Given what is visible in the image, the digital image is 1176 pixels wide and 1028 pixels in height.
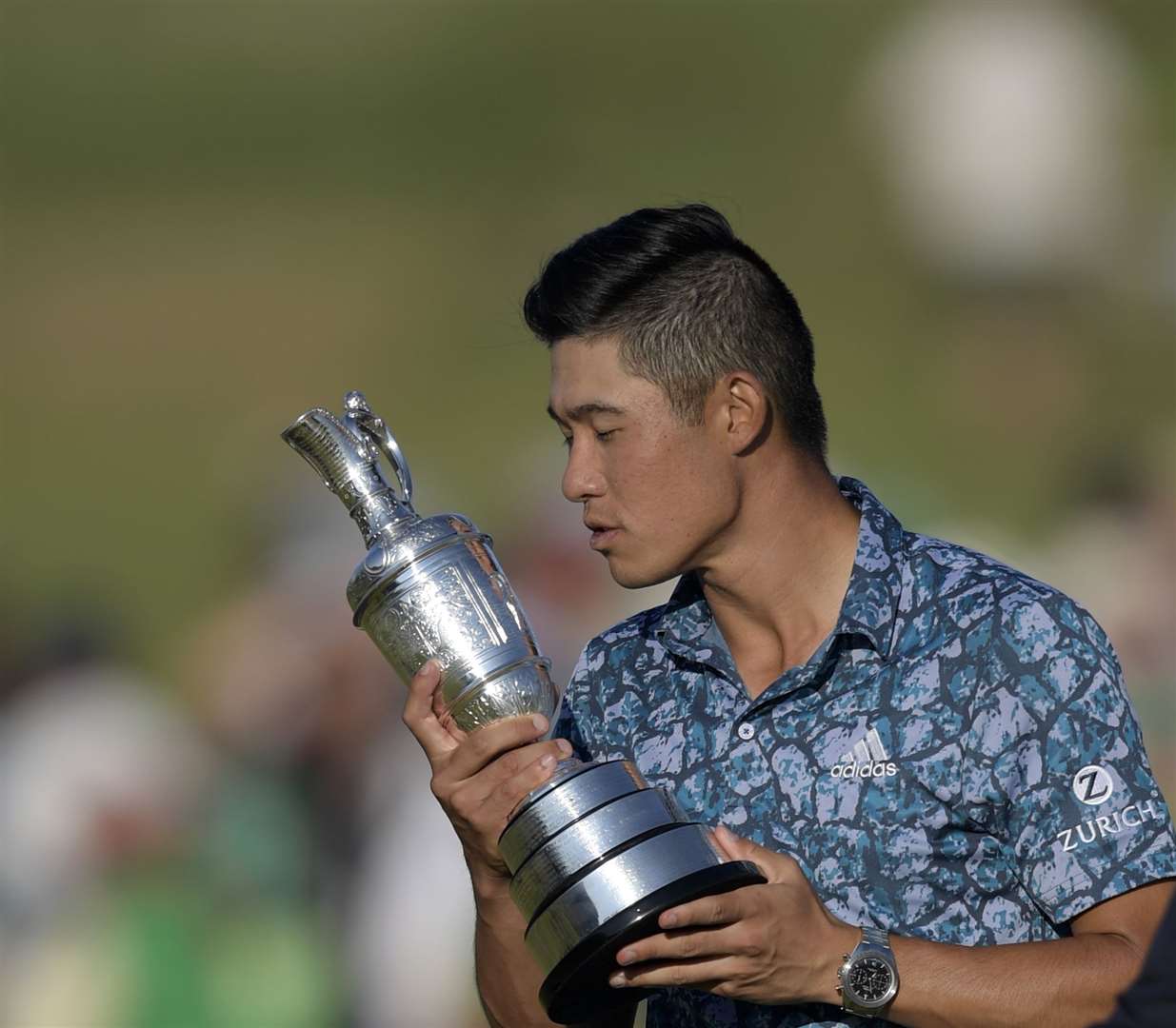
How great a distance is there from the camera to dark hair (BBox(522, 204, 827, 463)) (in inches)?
103

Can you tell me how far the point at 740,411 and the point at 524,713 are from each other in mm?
561

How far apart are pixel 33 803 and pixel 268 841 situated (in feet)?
2.79

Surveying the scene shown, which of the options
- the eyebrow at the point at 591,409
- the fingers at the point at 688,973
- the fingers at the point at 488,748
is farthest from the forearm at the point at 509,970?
the eyebrow at the point at 591,409

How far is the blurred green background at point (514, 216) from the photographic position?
8.66 metres

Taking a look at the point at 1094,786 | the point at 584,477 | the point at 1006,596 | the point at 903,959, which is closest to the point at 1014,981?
the point at 903,959

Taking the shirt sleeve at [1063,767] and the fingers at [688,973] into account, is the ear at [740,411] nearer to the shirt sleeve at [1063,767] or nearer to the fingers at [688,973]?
the shirt sleeve at [1063,767]

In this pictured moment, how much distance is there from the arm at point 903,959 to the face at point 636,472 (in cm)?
51

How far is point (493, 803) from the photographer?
7.95ft

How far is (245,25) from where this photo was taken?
9367mm

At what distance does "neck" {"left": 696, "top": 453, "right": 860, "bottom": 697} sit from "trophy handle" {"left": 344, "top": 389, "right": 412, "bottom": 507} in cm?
47

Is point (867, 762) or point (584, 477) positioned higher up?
point (584, 477)

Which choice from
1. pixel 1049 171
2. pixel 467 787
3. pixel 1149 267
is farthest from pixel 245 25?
pixel 467 787

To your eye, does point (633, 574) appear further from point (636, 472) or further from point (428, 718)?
point (428, 718)

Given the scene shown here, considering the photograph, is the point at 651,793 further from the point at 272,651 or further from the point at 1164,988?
the point at 272,651
